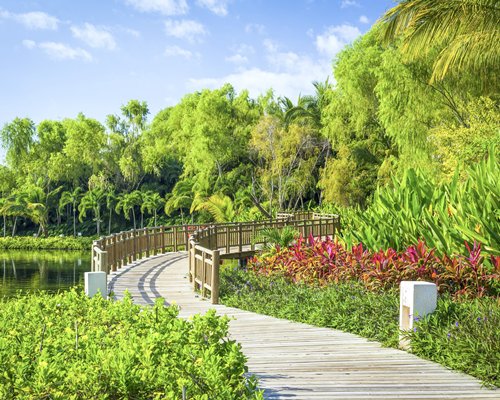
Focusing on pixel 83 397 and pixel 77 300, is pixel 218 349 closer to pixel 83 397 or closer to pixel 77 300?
pixel 83 397

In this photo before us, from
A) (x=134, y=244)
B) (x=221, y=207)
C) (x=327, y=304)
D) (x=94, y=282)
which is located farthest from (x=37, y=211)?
(x=327, y=304)

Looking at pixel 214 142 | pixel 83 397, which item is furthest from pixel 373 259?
pixel 214 142

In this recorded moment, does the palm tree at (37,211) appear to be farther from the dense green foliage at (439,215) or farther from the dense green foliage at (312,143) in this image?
the dense green foliage at (439,215)

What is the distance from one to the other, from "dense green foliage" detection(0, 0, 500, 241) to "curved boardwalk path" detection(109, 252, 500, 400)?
12.8ft

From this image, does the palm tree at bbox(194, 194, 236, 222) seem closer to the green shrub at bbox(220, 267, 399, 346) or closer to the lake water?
the lake water

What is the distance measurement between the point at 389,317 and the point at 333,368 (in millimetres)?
2117

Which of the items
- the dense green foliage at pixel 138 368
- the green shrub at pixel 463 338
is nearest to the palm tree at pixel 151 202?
the green shrub at pixel 463 338

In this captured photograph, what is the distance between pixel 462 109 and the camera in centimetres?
2488

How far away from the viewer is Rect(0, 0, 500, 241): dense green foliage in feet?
53.2

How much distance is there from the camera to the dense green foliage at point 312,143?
16.2 metres

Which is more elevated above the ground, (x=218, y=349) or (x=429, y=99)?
(x=429, y=99)

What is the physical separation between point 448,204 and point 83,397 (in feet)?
32.6

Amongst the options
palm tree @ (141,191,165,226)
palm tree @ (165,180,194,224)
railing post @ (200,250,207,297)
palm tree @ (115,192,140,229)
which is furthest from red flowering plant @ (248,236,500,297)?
palm tree @ (115,192,140,229)

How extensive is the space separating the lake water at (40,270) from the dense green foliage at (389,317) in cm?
1959
